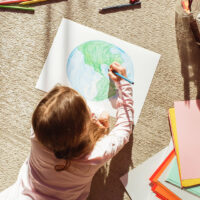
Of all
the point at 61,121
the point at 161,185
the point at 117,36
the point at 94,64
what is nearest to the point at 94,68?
the point at 94,64

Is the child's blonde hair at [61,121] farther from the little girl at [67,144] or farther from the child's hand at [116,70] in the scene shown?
the child's hand at [116,70]

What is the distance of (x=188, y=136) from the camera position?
733mm

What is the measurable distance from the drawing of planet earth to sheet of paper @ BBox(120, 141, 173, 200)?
0.21m

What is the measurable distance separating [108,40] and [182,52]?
0.22 m

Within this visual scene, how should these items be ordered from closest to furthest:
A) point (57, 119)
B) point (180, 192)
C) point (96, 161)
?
point (57, 119)
point (96, 161)
point (180, 192)

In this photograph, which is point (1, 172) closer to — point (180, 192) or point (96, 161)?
point (96, 161)

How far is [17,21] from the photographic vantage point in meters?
0.79

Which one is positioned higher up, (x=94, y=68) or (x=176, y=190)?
(x=94, y=68)

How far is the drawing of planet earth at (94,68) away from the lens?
750mm

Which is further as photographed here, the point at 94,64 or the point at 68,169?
the point at 94,64

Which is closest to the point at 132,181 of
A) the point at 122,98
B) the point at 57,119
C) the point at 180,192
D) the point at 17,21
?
the point at 180,192

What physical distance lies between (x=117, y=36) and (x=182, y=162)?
0.41 meters

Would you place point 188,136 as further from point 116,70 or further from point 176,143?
point 116,70

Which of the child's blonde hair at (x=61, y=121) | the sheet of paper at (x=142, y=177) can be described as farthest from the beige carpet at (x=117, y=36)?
the child's blonde hair at (x=61, y=121)
